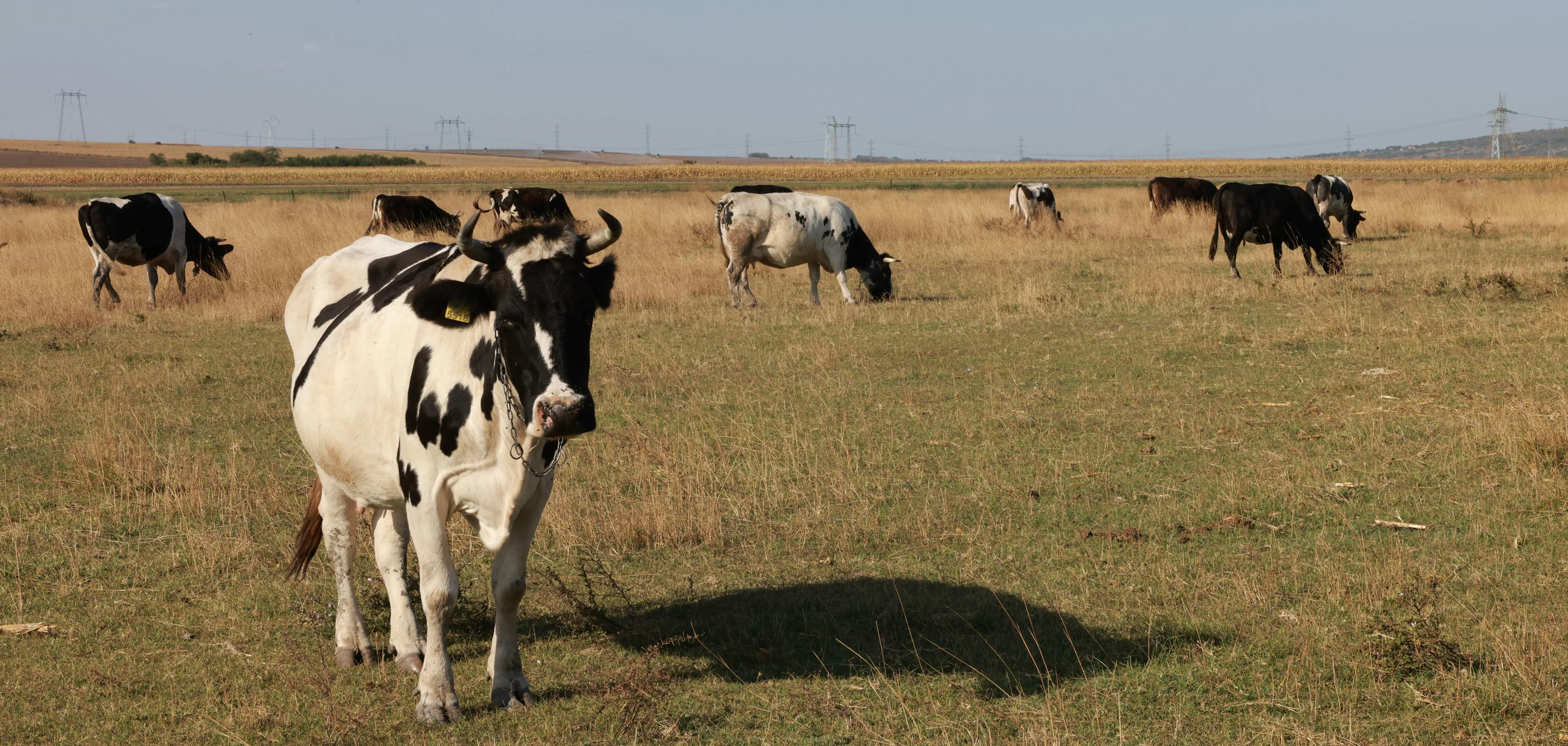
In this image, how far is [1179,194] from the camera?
3256cm

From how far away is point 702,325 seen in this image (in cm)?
1491

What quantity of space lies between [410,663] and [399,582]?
0.37 meters

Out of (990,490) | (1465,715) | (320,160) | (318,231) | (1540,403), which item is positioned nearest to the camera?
(1465,715)

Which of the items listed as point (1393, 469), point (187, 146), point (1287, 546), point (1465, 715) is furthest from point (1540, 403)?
point (187, 146)

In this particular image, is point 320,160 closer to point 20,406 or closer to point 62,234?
point 62,234

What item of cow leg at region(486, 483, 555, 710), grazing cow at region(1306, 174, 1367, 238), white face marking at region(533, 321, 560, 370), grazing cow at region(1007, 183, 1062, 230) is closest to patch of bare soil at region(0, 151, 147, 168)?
grazing cow at region(1007, 183, 1062, 230)

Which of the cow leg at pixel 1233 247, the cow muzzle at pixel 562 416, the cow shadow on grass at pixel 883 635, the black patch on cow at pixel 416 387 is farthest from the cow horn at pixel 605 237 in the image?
the cow leg at pixel 1233 247

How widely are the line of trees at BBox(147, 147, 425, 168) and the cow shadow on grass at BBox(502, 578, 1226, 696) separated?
361 ft

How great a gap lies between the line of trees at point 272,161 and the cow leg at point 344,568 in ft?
360

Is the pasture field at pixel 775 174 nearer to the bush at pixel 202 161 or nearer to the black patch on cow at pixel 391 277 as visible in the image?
the bush at pixel 202 161

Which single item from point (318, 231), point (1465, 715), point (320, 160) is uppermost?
point (320, 160)

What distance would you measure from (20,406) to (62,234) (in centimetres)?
1782

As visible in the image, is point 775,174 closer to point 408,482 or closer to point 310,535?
point 310,535

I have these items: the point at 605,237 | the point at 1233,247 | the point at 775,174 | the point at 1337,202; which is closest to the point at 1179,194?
the point at 1337,202
